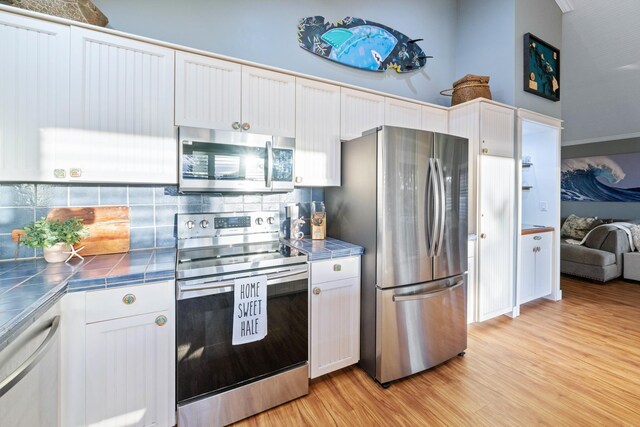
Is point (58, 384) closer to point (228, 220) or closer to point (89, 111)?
point (228, 220)

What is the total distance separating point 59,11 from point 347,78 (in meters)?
2.16

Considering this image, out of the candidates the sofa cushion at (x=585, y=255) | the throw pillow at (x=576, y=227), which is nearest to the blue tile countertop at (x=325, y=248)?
the sofa cushion at (x=585, y=255)

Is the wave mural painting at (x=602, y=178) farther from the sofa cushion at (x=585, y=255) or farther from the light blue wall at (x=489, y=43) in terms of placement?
the light blue wall at (x=489, y=43)

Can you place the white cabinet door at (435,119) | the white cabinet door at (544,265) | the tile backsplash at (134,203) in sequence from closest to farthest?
the tile backsplash at (134,203)
the white cabinet door at (435,119)
the white cabinet door at (544,265)

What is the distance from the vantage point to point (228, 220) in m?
2.10

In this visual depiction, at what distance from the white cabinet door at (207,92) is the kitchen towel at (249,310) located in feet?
Answer: 3.55

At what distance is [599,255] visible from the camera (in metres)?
4.08

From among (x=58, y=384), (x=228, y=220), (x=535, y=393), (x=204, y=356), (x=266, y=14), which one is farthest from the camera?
(x=266, y=14)

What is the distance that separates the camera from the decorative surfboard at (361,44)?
258cm

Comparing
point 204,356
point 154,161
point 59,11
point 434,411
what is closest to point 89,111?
point 154,161

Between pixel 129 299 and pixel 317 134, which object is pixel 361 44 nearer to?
pixel 317 134

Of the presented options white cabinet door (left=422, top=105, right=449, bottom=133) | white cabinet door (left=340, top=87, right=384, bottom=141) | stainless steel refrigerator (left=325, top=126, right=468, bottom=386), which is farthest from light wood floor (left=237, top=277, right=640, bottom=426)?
white cabinet door (left=422, top=105, right=449, bottom=133)

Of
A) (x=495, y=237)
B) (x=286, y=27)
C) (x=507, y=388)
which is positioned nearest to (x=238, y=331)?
(x=507, y=388)

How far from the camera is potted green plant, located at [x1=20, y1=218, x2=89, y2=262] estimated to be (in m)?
1.44
